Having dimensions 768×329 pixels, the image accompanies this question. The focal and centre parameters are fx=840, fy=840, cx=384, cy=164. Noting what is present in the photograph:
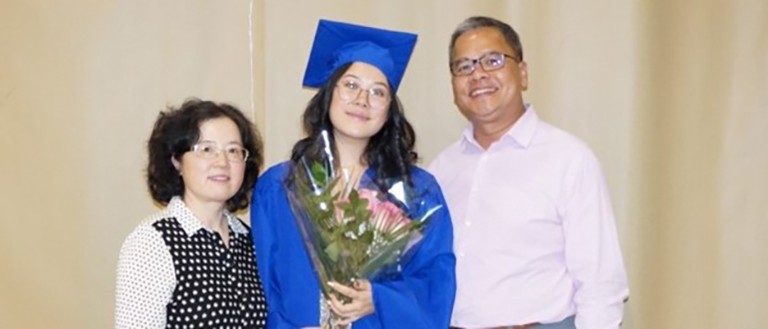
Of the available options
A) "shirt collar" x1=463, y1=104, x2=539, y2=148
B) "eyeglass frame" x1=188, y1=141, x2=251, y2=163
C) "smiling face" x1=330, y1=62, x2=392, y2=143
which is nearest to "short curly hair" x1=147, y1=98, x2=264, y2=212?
"eyeglass frame" x1=188, y1=141, x2=251, y2=163

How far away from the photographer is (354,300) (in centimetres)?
186

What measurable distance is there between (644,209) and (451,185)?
0.87m

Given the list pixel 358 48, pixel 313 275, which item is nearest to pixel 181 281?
pixel 313 275

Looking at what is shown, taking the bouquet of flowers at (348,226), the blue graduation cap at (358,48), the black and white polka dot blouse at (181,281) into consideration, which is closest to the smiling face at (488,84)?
the blue graduation cap at (358,48)

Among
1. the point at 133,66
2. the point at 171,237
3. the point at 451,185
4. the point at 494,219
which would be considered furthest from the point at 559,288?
the point at 133,66

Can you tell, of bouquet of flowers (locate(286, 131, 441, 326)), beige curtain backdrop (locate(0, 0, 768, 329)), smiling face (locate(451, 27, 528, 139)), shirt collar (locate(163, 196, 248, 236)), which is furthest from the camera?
beige curtain backdrop (locate(0, 0, 768, 329))

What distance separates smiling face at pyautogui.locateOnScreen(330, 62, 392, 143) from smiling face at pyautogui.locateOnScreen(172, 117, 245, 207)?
0.25m

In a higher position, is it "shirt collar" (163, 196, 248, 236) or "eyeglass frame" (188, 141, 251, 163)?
"eyeglass frame" (188, 141, 251, 163)

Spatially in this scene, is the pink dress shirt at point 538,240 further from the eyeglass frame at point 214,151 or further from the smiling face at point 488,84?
the eyeglass frame at point 214,151

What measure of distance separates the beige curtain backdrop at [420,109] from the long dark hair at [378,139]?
675 mm

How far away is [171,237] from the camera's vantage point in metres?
1.90

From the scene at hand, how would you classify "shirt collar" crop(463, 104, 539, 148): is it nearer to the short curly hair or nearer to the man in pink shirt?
the man in pink shirt

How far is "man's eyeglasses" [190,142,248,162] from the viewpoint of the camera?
77.5 inches

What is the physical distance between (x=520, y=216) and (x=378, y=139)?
41 centimetres
